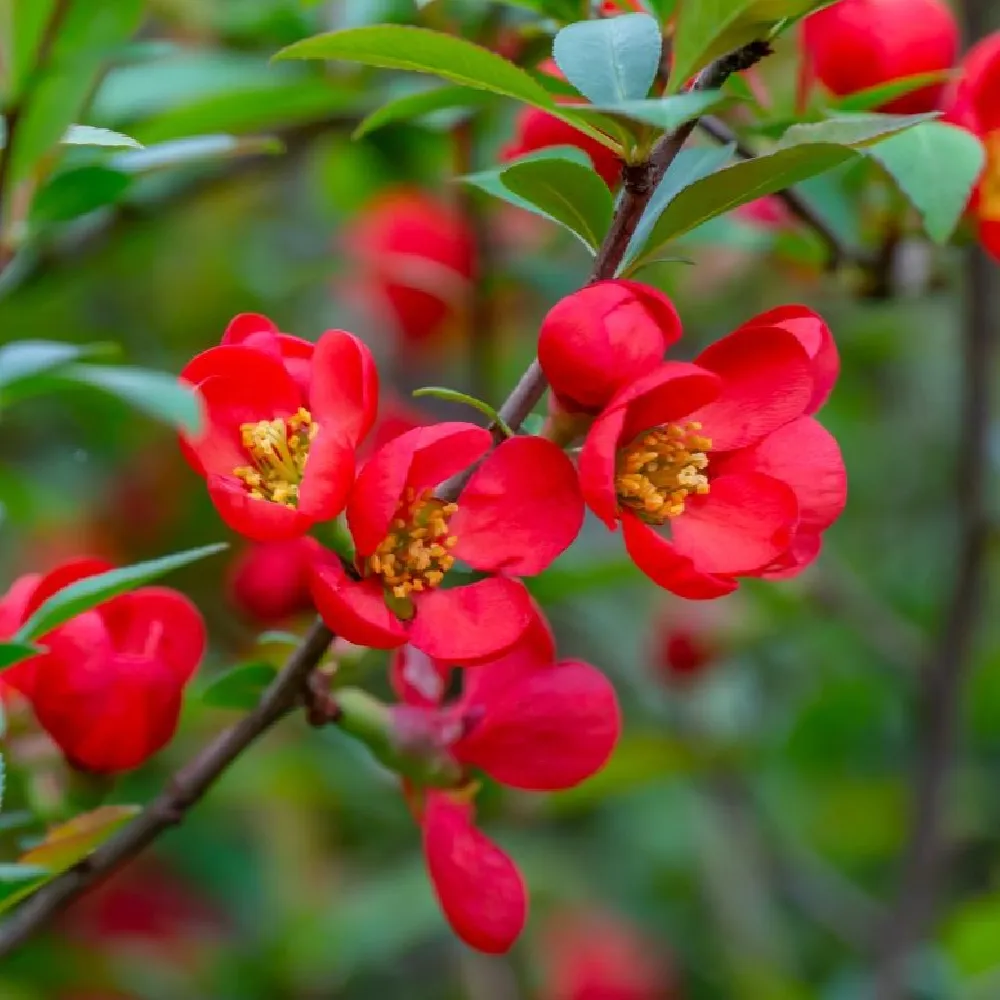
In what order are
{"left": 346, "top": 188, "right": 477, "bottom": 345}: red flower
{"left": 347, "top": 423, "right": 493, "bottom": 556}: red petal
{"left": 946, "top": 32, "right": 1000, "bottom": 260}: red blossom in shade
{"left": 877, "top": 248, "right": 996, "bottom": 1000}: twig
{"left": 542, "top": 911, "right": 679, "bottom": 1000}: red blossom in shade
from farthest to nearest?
{"left": 542, "top": 911, "right": 679, "bottom": 1000}: red blossom in shade
{"left": 346, "top": 188, "right": 477, "bottom": 345}: red flower
{"left": 877, "top": 248, "right": 996, "bottom": 1000}: twig
{"left": 946, "top": 32, "right": 1000, "bottom": 260}: red blossom in shade
{"left": 347, "top": 423, "right": 493, "bottom": 556}: red petal

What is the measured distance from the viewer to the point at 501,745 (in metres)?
0.67

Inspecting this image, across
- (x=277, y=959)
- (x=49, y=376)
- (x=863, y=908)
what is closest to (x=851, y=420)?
(x=863, y=908)

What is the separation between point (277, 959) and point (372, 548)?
3.55ft

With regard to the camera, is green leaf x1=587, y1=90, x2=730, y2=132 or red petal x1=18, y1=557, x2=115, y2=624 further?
red petal x1=18, y1=557, x2=115, y2=624

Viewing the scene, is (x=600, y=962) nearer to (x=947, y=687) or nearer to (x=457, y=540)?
(x=947, y=687)

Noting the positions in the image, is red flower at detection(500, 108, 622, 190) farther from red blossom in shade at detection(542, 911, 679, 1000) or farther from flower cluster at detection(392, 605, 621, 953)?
red blossom in shade at detection(542, 911, 679, 1000)

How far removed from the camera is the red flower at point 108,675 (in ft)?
2.15

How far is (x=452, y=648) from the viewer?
0.55 m

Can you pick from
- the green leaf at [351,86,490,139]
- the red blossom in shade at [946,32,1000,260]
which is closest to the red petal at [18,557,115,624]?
the green leaf at [351,86,490,139]

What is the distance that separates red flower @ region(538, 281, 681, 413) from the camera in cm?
53

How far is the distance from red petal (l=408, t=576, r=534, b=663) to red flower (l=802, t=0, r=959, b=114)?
42 cm

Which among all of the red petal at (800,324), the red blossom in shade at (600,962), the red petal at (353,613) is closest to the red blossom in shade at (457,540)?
the red petal at (353,613)

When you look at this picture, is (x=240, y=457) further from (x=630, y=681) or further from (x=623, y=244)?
(x=630, y=681)

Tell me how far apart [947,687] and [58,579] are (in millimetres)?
881
